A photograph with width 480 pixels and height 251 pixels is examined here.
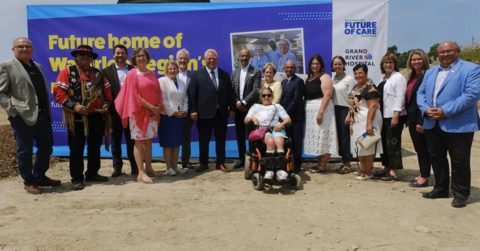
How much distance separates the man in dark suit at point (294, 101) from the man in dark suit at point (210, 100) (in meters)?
0.85

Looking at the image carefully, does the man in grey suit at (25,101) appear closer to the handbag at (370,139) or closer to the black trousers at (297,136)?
the black trousers at (297,136)

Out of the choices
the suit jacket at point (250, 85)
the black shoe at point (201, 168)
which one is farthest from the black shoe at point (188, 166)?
the suit jacket at point (250, 85)

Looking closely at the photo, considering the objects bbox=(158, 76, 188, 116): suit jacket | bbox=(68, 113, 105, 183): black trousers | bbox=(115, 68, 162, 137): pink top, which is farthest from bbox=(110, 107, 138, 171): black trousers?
bbox=(158, 76, 188, 116): suit jacket

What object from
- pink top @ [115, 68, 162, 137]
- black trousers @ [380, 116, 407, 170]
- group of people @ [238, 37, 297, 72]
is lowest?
black trousers @ [380, 116, 407, 170]

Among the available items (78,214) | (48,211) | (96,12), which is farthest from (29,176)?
(96,12)

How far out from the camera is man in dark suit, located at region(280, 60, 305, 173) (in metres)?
5.25

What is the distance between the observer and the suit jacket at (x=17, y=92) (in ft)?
13.7

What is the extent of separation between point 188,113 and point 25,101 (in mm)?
2230

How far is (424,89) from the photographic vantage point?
13.7 feet

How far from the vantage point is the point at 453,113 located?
149 inches

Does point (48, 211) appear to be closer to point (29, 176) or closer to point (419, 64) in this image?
point (29, 176)

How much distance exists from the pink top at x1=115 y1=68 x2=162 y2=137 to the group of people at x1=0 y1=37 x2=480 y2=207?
0.04ft

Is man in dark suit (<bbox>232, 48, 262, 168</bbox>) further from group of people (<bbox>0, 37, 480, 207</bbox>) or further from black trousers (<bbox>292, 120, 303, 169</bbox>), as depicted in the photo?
black trousers (<bbox>292, 120, 303, 169</bbox>)

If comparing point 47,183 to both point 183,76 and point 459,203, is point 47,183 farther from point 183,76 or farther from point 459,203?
point 459,203
